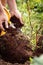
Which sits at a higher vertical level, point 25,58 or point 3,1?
point 3,1

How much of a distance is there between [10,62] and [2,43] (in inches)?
7.5

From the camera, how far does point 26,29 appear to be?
10.5ft

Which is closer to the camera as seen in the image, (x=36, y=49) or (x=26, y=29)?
(x=36, y=49)

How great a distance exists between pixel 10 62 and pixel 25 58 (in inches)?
5.7

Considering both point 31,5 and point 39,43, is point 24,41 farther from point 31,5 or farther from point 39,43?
point 31,5

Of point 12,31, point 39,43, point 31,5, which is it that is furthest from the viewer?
point 31,5

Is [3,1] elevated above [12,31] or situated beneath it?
elevated above

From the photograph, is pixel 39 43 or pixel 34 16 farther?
pixel 34 16

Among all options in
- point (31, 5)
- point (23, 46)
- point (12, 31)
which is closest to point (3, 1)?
point (12, 31)

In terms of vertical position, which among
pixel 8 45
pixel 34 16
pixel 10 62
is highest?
pixel 34 16

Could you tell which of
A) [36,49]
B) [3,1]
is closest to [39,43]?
[36,49]

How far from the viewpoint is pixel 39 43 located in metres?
2.55

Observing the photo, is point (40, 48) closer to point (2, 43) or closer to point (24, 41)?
point (24, 41)

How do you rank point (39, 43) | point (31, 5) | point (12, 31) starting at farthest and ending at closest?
1. point (31, 5)
2. point (39, 43)
3. point (12, 31)
